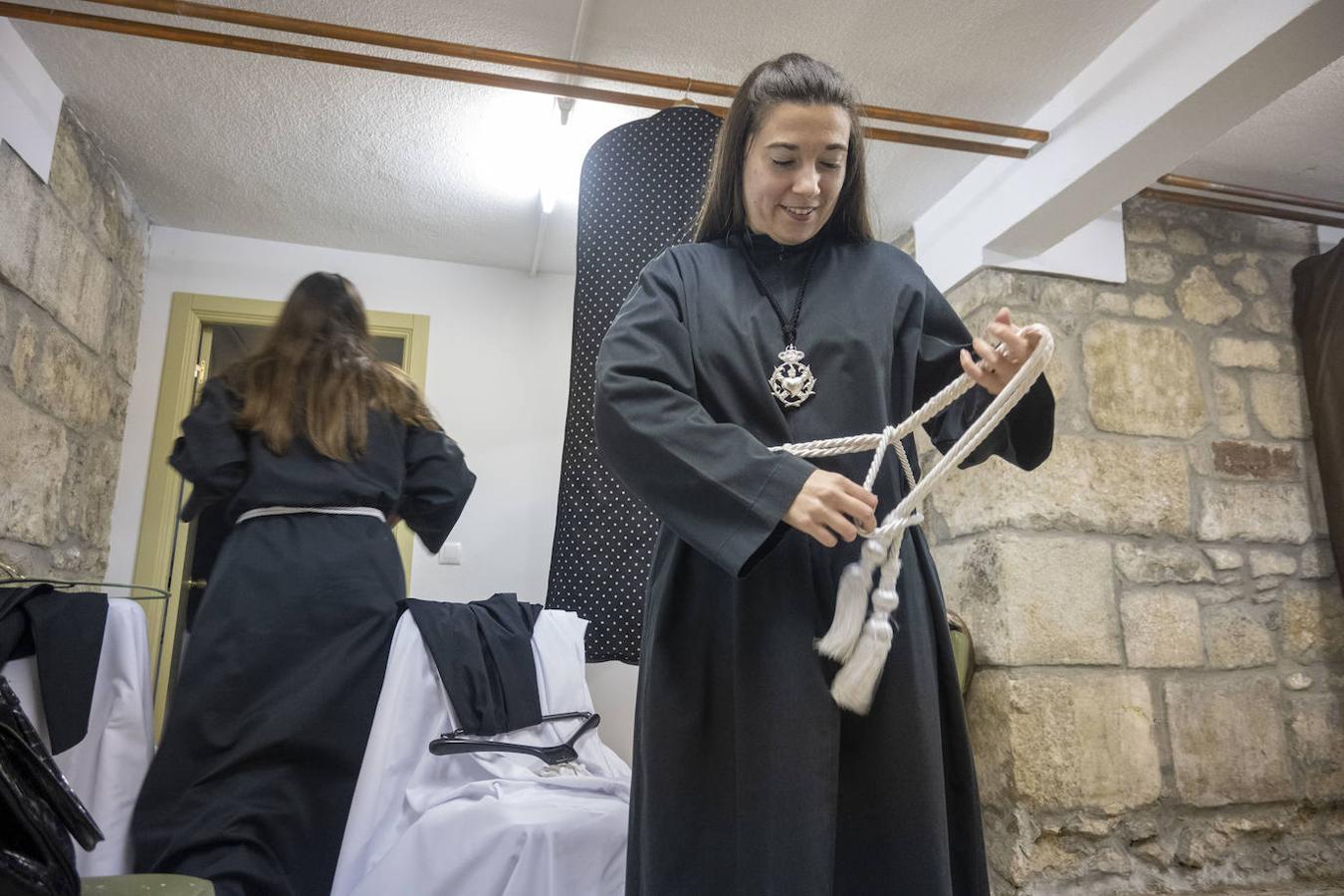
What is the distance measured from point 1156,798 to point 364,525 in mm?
2171

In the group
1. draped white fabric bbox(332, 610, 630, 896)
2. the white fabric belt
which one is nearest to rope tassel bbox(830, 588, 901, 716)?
draped white fabric bbox(332, 610, 630, 896)

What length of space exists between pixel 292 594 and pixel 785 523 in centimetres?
121

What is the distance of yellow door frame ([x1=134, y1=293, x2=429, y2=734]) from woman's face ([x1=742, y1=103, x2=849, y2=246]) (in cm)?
266

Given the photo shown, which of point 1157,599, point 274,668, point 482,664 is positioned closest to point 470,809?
point 482,664

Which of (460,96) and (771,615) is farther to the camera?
(460,96)

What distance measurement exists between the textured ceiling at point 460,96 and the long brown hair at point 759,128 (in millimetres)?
1453

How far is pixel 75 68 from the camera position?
264 centimetres

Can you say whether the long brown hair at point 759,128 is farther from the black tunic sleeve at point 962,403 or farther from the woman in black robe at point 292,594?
the woman in black robe at point 292,594

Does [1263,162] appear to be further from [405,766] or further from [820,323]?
[405,766]

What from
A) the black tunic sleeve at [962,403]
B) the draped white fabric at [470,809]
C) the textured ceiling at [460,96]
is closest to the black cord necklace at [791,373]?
the black tunic sleeve at [962,403]

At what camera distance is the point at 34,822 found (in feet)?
2.47

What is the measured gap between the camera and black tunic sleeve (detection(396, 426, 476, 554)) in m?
1.97

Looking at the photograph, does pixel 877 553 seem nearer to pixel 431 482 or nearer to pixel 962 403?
pixel 962 403

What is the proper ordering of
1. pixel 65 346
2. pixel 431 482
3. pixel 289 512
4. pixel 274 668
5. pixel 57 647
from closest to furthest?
1. pixel 57 647
2. pixel 274 668
3. pixel 289 512
4. pixel 431 482
5. pixel 65 346
